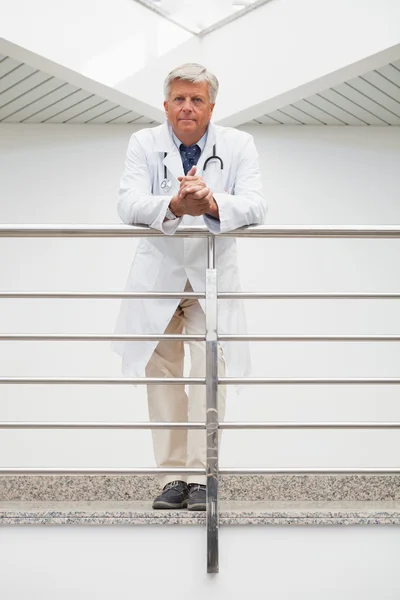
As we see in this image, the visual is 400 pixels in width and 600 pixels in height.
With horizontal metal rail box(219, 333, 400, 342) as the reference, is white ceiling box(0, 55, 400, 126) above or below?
above

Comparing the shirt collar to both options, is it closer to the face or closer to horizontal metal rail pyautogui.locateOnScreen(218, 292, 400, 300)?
the face

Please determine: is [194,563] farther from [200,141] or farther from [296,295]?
[200,141]

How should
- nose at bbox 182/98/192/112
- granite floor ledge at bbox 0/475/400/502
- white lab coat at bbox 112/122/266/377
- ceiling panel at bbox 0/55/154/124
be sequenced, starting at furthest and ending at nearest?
ceiling panel at bbox 0/55/154/124
granite floor ledge at bbox 0/475/400/502
nose at bbox 182/98/192/112
white lab coat at bbox 112/122/266/377

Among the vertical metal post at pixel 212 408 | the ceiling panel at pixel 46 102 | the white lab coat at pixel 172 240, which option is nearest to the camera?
the vertical metal post at pixel 212 408

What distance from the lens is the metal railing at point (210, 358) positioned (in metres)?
2.17

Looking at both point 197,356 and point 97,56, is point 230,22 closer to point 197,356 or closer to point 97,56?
point 97,56

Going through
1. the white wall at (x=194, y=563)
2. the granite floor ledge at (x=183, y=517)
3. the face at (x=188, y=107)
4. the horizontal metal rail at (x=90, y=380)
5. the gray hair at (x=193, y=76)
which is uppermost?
the gray hair at (x=193, y=76)

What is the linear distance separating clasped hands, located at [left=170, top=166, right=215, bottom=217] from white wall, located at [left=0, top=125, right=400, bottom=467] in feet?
7.17

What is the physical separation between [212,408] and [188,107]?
91cm

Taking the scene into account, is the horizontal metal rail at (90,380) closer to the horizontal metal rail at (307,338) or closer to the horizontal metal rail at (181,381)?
the horizontal metal rail at (181,381)

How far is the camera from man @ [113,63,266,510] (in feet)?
7.55

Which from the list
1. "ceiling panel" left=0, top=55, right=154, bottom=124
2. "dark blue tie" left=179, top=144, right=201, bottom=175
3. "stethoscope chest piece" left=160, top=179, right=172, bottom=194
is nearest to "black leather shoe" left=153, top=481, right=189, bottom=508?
"stethoscope chest piece" left=160, top=179, right=172, bottom=194

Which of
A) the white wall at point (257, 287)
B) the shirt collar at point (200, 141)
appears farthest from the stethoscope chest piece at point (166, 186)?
the white wall at point (257, 287)

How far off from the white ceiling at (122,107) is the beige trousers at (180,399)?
1.90m
